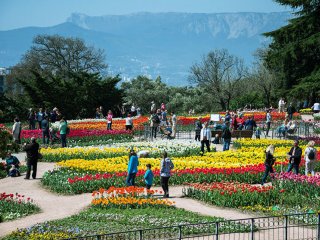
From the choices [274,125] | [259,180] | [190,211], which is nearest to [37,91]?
[274,125]

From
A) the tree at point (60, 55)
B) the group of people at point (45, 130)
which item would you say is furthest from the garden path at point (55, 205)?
the tree at point (60, 55)

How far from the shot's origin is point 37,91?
53656 mm

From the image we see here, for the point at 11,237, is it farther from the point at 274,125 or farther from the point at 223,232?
the point at 274,125

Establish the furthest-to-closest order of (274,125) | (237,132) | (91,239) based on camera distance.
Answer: (274,125) < (237,132) < (91,239)

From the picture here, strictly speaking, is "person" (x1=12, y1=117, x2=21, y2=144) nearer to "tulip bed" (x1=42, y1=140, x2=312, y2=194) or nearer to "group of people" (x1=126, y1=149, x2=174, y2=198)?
"tulip bed" (x1=42, y1=140, x2=312, y2=194)

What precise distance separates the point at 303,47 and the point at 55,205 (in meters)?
20.8

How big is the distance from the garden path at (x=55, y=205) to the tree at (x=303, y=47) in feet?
50.9

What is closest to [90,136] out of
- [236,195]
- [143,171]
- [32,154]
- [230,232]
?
[32,154]

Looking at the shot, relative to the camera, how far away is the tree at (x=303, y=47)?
36.0 m

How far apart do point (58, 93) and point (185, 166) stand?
29997 millimetres

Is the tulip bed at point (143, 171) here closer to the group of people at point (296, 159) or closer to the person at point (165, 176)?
the group of people at point (296, 159)

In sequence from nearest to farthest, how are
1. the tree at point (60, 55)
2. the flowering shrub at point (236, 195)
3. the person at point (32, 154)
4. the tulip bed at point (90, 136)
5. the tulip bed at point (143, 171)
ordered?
the flowering shrub at point (236, 195)
the tulip bed at point (143, 171)
the person at point (32, 154)
the tulip bed at point (90, 136)
the tree at point (60, 55)

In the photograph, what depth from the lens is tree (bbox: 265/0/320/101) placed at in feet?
118

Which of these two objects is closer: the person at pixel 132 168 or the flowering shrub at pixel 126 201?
the flowering shrub at pixel 126 201
